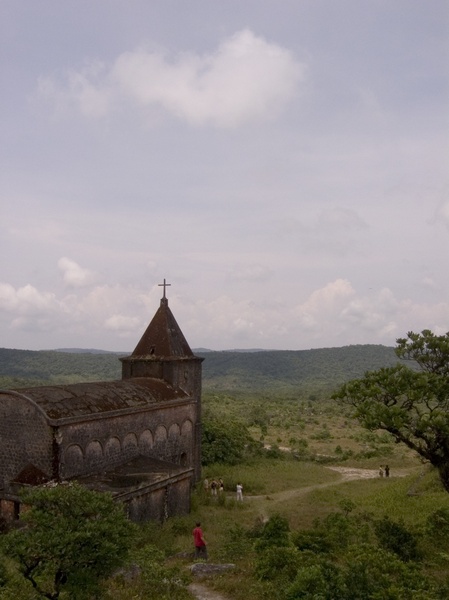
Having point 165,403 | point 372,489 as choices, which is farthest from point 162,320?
point 372,489

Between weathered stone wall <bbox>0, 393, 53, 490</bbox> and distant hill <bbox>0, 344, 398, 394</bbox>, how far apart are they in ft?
275

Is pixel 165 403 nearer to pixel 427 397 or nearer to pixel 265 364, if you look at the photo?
pixel 427 397

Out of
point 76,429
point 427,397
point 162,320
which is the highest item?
point 162,320

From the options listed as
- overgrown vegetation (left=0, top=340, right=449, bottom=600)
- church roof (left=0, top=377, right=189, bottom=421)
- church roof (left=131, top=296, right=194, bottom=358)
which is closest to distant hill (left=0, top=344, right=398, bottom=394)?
overgrown vegetation (left=0, top=340, right=449, bottom=600)

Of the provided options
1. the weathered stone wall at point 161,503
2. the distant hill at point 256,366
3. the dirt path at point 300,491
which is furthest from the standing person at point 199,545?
the distant hill at point 256,366

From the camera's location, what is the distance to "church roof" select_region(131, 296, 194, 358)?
25.0 meters

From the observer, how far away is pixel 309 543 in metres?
14.7

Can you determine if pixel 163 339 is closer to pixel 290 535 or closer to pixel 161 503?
pixel 161 503

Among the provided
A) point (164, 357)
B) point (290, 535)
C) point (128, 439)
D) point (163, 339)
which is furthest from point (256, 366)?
point (290, 535)

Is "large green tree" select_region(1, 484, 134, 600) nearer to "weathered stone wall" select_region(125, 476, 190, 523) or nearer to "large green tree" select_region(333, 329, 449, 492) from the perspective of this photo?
"large green tree" select_region(333, 329, 449, 492)

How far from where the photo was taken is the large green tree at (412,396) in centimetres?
1243

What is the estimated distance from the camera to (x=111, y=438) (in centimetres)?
1942

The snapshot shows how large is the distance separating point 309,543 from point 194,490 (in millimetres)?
10295

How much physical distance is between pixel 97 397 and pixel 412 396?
37.7 ft
